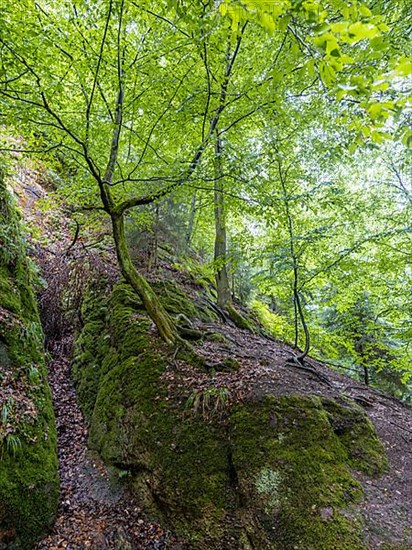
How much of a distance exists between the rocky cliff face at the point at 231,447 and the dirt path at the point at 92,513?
0.17m

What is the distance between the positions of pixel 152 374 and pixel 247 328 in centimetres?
466

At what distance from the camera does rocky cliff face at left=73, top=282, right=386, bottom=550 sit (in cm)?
313

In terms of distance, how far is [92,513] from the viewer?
364 cm

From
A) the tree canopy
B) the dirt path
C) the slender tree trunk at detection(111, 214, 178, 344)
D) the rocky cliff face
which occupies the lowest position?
the dirt path

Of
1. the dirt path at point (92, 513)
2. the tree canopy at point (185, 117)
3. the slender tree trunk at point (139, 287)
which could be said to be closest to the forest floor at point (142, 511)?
the dirt path at point (92, 513)

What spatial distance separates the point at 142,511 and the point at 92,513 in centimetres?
57

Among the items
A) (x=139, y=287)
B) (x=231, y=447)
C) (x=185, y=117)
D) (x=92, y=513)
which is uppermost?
(x=185, y=117)

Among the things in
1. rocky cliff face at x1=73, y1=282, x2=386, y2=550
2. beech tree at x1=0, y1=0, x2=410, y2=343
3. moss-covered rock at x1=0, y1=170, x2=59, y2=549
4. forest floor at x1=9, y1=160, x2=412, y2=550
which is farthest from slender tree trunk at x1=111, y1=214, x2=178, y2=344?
moss-covered rock at x1=0, y1=170, x2=59, y2=549

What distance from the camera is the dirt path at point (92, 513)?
334 cm

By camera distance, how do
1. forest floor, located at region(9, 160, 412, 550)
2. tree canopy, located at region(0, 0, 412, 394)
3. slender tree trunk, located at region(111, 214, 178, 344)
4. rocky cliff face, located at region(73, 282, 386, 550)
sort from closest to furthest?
rocky cliff face, located at region(73, 282, 386, 550) < forest floor, located at region(9, 160, 412, 550) < tree canopy, located at region(0, 0, 412, 394) < slender tree trunk, located at region(111, 214, 178, 344)

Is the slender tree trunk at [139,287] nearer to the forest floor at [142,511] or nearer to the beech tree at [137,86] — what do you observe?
the beech tree at [137,86]

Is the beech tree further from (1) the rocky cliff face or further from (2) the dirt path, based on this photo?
(2) the dirt path

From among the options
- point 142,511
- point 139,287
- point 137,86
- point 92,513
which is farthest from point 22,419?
point 137,86

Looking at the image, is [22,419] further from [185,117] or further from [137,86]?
[137,86]
